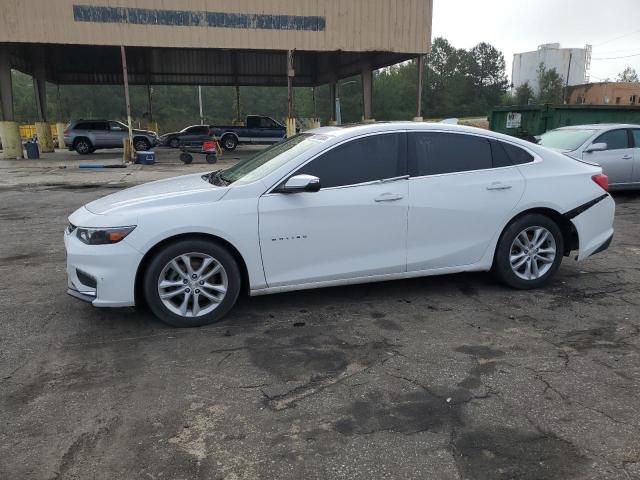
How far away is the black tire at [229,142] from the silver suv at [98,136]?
3.88 metres

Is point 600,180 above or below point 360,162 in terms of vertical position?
below

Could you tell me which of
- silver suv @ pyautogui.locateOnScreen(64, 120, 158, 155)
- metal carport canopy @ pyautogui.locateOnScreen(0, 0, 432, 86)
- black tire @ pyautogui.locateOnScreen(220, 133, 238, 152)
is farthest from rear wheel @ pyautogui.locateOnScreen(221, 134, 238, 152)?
metal carport canopy @ pyautogui.locateOnScreen(0, 0, 432, 86)

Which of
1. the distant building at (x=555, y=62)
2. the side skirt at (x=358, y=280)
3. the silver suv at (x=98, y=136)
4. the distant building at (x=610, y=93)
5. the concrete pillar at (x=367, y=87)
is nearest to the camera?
the side skirt at (x=358, y=280)

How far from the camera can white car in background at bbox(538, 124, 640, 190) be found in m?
10.1

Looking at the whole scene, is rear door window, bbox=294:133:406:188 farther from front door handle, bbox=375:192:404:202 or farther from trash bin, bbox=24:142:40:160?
trash bin, bbox=24:142:40:160

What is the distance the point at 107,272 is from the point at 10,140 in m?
23.1

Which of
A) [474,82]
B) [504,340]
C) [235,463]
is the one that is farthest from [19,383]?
[474,82]

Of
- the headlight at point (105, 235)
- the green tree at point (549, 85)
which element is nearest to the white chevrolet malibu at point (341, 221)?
the headlight at point (105, 235)

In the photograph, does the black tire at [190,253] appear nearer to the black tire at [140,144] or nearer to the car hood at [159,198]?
the car hood at [159,198]

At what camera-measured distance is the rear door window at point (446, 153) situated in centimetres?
472

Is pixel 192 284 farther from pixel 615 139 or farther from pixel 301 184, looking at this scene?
pixel 615 139

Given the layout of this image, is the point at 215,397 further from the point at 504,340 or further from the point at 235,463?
the point at 504,340

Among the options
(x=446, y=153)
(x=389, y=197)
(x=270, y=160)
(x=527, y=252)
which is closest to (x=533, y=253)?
(x=527, y=252)

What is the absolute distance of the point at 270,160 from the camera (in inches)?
188
